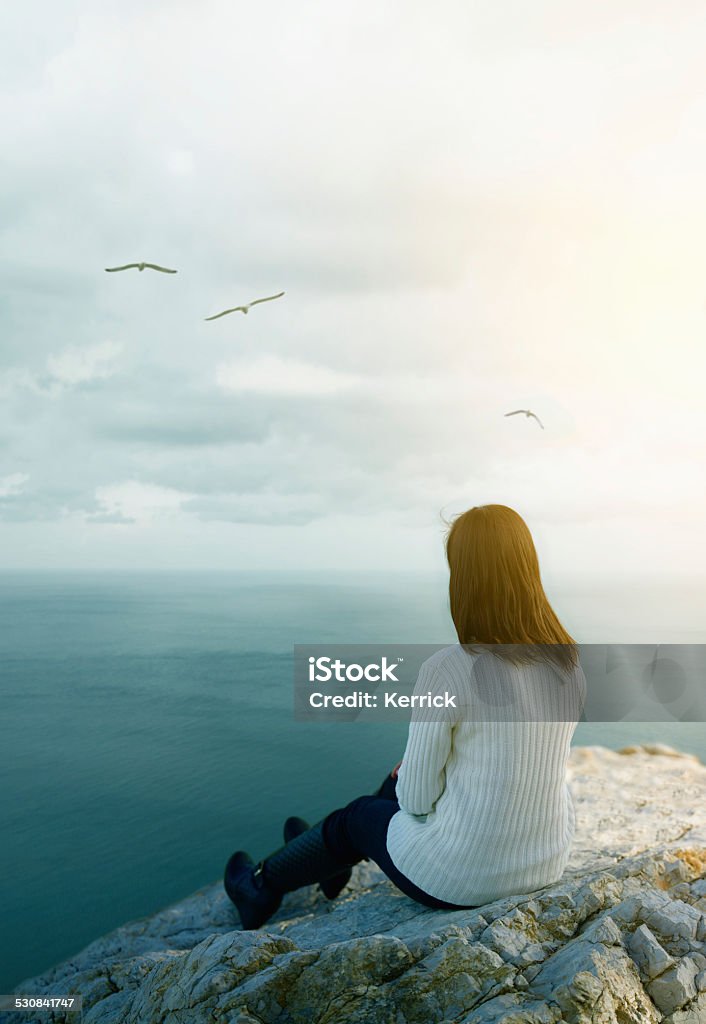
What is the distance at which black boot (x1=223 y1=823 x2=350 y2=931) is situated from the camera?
2529mm

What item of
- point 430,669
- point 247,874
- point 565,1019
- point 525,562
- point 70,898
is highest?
point 525,562

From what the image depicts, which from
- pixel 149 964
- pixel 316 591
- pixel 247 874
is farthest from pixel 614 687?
pixel 316 591

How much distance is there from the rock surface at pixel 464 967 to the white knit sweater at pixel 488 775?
0.09m

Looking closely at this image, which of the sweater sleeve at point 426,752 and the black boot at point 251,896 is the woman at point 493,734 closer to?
the sweater sleeve at point 426,752

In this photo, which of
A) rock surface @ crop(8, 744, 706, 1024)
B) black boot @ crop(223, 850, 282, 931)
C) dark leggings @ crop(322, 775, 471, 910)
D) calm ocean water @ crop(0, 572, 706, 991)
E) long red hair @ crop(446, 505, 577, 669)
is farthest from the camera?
calm ocean water @ crop(0, 572, 706, 991)

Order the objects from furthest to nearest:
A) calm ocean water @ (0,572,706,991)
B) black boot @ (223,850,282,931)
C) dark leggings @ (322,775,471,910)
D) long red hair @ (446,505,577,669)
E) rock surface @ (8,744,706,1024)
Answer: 1. calm ocean water @ (0,572,706,991)
2. black boot @ (223,850,282,931)
3. dark leggings @ (322,775,471,910)
4. long red hair @ (446,505,577,669)
5. rock surface @ (8,744,706,1024)

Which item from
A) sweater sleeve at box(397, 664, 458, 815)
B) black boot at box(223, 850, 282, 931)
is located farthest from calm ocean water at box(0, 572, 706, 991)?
A: sweater sleeve at box(397, 664, 458, 815)

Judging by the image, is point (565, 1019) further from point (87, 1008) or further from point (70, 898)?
point (70, 898)

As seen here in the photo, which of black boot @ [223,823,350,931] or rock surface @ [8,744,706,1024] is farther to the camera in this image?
black boot @ [223,823,350,931]

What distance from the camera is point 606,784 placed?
4301mm

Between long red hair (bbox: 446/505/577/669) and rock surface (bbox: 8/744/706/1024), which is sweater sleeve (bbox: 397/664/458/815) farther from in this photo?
rock surface (bbox: 8/744/706/1024)

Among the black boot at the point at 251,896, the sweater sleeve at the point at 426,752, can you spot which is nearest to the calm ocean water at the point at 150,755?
the black boot at the point at 251,896

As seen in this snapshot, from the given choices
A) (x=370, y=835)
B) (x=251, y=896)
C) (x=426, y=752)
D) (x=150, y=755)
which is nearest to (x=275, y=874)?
(x=251, y=896)

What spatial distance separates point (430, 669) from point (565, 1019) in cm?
80
